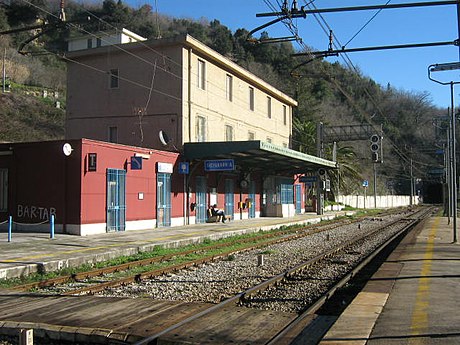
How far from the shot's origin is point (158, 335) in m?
6.07

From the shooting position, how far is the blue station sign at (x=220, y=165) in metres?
25.8

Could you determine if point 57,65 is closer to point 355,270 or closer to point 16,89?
point 16,89

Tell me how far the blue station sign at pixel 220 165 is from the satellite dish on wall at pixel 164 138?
2.58 m

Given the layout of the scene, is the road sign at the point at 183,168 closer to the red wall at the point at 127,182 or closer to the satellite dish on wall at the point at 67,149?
the red wall at the point at 127,182

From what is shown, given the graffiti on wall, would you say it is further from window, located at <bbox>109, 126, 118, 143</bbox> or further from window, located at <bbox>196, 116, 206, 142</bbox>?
window, located at <bbox>196, 116, 206, 142</bbox>

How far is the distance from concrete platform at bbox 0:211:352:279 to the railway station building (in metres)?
1.59

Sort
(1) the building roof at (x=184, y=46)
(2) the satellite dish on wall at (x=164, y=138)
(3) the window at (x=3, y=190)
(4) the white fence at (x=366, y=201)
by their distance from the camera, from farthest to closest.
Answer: (4) the white fence at (x=366, y=201) < (1) the building roof at (x=184, y=46) < (2) the satellite dish on wall at (x=164, y=138) < (3) the window at (x=3, y=190)

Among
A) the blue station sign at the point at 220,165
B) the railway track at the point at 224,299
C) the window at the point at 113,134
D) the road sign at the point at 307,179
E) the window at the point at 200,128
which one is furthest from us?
the road sign at the point at 307,179

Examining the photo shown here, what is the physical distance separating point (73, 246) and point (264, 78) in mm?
61311

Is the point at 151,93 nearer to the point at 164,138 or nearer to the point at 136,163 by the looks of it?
the point at 164,138

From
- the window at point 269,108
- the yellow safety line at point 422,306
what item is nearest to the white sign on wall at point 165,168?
the yellow safety line at point 422,306

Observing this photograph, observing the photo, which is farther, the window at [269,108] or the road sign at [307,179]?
the road sign at [307,179]

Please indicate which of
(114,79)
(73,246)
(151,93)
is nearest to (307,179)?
(151,93)

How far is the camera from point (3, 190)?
842 inches
